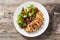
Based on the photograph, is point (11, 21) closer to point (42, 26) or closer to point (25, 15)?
point (25, 15)

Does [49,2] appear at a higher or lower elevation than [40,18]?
higher

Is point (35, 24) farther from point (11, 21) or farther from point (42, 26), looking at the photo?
point (11, 21)

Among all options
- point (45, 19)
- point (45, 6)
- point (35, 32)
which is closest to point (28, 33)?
point (35, 32)

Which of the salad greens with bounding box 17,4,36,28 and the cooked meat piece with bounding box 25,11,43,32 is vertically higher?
the salad greens with bounding box 17,4,36,28

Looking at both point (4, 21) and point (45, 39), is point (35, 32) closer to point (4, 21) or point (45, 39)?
point (45, 39)

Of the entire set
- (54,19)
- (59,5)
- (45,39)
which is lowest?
(45,39)

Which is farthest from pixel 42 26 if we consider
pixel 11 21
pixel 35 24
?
pixel 11 21

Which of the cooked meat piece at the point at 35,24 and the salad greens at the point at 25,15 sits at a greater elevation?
the salad greens at the point at 25,15

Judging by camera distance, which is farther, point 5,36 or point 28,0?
point 28,0
